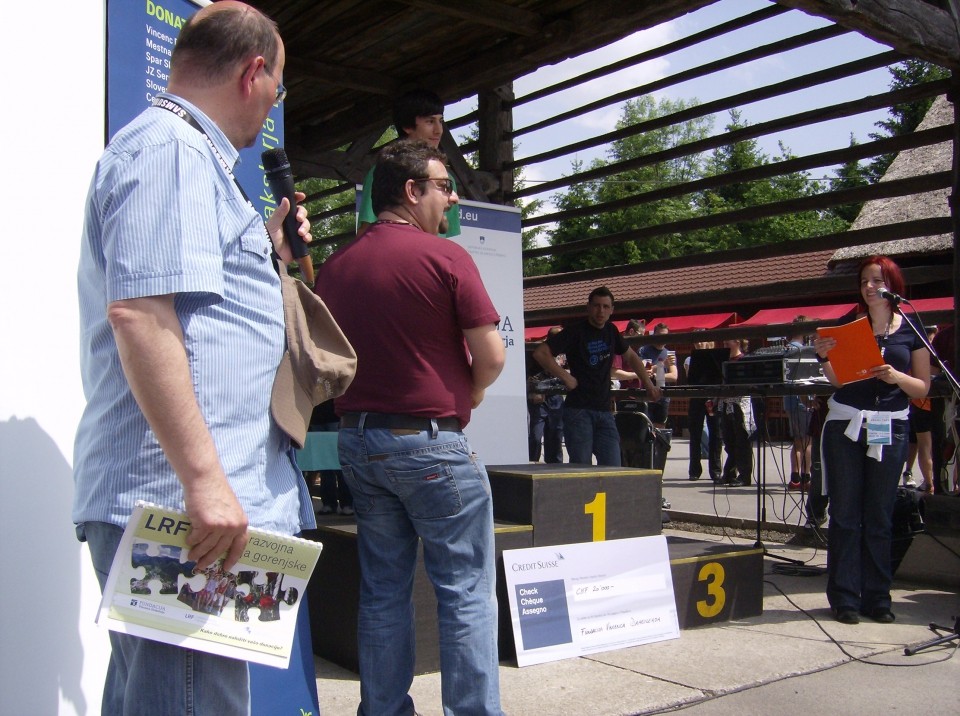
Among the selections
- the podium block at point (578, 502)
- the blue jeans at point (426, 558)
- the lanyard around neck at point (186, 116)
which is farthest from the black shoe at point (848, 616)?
the lanyard around neck at point (186, 116)

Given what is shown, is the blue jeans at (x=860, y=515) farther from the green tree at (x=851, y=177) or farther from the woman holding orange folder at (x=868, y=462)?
the green tree at (x=851, y=177)

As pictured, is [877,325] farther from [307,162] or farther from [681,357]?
[681,357]

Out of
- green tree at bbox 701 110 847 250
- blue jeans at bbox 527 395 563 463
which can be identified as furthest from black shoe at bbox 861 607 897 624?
green tree at bbox 701 110 847 250

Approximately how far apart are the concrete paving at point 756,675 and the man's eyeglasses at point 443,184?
1891mm

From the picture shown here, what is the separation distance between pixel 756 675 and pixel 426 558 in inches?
75.4

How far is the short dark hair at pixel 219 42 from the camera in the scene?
5.37 ft

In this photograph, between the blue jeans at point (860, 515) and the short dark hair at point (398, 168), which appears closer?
the short dark hair at point (398, 168)

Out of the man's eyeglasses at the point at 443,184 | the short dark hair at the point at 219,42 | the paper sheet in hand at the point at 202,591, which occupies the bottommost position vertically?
the paper sheet in hand at the point at 202,591

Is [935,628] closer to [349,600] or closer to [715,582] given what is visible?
[715,582]

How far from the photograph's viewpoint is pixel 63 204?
2449mm

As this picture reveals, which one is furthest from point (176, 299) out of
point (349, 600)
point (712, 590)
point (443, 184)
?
point (712, 590)

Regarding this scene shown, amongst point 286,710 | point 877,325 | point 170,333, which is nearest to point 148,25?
point 170,333

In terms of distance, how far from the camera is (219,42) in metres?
1.64

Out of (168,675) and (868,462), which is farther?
(868,462)
